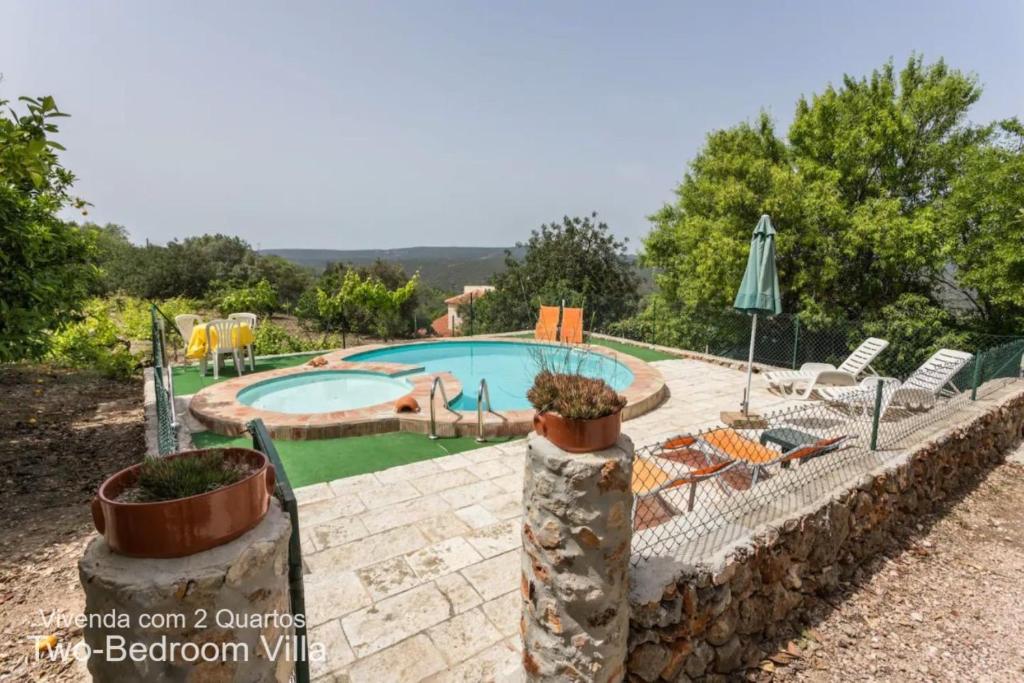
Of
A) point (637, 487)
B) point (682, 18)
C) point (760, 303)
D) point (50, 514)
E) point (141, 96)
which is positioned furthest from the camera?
point (682, 18)

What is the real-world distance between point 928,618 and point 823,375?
4589mm

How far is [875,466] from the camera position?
13.6 feet

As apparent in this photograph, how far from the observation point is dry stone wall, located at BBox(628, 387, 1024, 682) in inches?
97.9

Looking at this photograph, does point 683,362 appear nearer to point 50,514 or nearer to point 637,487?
point 637,487

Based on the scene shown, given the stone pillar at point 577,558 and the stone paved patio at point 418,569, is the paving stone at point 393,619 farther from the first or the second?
the stone pillar at point 577,558

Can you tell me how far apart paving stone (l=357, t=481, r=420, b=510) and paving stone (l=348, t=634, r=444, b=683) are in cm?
161

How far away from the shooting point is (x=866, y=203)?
12.6 m

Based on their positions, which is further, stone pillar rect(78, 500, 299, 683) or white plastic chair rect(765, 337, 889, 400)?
white plastic chair rect(765, 337, 889, 400)

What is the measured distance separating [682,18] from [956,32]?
6.98 meters

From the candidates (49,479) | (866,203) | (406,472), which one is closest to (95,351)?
(49,479)

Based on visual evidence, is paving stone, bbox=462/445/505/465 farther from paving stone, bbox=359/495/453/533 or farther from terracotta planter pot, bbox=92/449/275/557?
terracotta planter pot, bbox=92/449/275/557

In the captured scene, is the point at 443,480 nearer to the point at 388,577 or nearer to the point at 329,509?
the point at 329,509

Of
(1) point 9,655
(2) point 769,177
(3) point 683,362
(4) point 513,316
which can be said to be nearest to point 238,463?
(1) point 9,655

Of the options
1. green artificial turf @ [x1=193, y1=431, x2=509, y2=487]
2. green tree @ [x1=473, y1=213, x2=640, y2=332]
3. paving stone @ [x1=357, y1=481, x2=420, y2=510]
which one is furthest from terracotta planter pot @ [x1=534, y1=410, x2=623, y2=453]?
green tree @ [x1=473, y1=213, x2=640, y2=332]
